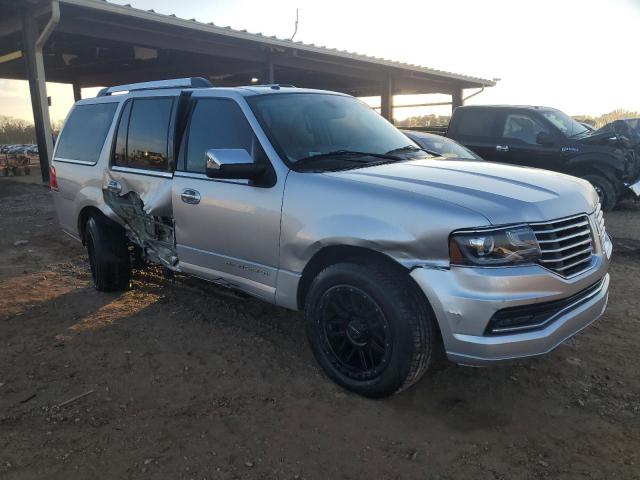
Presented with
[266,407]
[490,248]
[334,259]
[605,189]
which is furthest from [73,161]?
[605,189]

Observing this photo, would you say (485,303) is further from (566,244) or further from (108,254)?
(108,254)

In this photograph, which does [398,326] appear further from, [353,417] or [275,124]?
[275,124]

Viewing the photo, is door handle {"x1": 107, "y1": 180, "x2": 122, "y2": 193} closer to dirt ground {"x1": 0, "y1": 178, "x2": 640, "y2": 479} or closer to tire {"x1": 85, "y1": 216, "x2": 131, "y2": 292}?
tire {"x1": 85, "y1": 216, "x2": 131, "y2": 292}

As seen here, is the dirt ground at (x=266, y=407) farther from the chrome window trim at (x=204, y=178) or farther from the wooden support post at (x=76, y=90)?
the wooden support post at (x=76, y=90)

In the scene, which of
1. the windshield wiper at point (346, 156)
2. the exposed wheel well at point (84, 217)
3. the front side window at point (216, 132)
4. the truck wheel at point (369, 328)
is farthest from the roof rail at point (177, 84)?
the truck wheel at point (369, 328)

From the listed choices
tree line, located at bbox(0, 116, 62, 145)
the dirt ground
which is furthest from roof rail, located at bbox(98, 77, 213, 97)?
tree line, located at bbox(0, 116, 62, 145)

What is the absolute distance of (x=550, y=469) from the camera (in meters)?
2.48

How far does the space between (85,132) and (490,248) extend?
4344 millimetres

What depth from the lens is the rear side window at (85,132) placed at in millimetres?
4949

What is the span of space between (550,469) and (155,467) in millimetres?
1921

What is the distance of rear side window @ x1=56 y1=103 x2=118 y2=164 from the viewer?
495 cm

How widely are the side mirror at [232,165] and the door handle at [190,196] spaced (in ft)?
1.88

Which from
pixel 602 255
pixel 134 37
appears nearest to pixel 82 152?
pixel 602 255

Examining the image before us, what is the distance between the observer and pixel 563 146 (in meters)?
8.97
